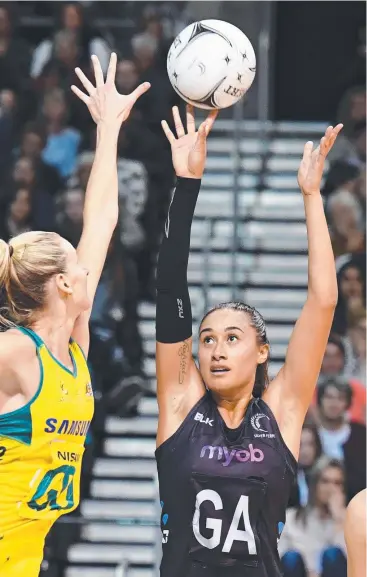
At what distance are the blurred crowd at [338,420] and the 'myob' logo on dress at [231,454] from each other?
10.4 ft

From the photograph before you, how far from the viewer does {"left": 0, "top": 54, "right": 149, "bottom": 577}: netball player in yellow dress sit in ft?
12.3

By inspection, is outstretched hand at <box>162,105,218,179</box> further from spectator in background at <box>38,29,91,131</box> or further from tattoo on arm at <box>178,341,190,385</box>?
spectator in background at <box>38,29,91,131</box>

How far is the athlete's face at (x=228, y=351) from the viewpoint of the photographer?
4082 millimetres

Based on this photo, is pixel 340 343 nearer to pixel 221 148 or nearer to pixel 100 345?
pixel 100 345

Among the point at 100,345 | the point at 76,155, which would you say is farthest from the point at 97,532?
the point at 76,155

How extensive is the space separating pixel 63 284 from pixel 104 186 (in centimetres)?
71

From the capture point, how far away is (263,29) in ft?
34.4

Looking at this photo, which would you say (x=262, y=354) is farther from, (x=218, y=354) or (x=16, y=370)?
(x=16, y=370)

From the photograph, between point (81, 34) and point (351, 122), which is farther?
point (81, 34)

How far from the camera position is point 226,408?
13.6ft

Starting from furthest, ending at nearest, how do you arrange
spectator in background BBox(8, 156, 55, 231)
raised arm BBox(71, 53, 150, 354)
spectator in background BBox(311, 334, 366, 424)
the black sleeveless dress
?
1. spectator in background BBox(8, 156, 55, 231)
2. spectator in background BBox(311, 334, 366, 424)
3. raised arm BBox(71, 53, 150, 354)
4. the black sleeveless dress

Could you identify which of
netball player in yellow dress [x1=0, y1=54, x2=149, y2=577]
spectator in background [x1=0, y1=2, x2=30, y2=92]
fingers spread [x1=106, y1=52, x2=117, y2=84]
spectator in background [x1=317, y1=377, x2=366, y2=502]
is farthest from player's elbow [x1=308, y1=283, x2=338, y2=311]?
spectator in background [x1=0, y1=2, x2=30, y2=92]

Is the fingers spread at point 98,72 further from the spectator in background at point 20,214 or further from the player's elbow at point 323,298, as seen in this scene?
the spectator in background at point 20,214

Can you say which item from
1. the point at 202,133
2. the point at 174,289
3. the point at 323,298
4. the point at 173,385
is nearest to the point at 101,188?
the point at 202,133
